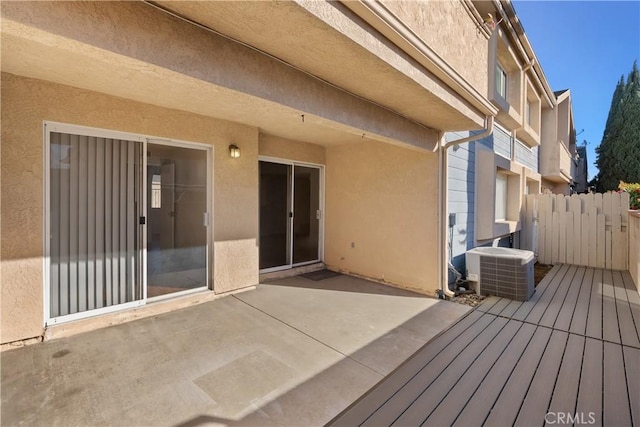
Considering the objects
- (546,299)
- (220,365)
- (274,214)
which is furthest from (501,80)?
(220,365)

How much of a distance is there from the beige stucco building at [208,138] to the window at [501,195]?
1143mm

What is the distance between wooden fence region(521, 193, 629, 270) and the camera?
679cm

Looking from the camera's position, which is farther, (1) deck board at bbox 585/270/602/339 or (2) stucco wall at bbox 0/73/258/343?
(1) deck board at bbox 585/270/602/339

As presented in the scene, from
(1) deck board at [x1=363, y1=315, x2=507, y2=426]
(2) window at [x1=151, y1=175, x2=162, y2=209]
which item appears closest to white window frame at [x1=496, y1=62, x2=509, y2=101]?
(1) deck board at [x1=363, y1=315, x2=507, y2=426]

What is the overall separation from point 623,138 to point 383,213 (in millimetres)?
21905

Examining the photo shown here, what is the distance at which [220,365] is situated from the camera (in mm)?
2789

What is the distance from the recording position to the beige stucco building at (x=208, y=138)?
6.56 ft

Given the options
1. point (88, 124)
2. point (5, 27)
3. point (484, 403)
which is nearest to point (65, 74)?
point (88, 124)

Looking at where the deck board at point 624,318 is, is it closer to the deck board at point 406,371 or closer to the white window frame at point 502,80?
the deck board at point 406,371

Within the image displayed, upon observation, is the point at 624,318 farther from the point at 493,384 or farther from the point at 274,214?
the point at 274,214

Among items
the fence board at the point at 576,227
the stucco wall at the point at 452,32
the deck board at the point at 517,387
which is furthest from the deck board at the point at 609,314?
the stucco wall at the point at 452,32

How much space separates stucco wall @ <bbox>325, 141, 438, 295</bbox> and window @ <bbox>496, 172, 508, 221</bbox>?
3550mm

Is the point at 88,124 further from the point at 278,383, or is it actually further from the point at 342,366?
the point at 342,366
